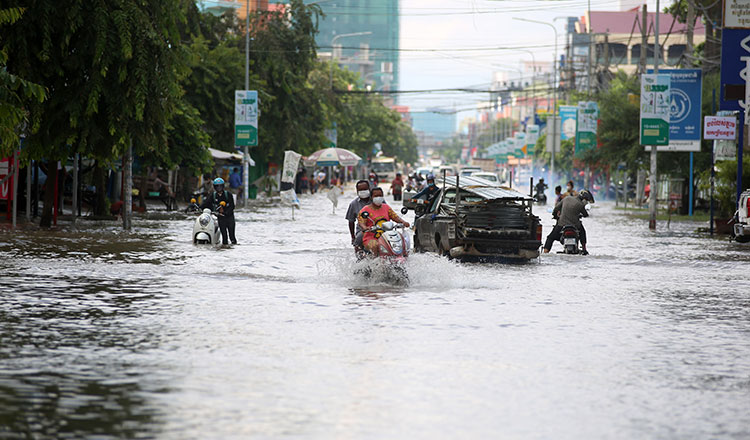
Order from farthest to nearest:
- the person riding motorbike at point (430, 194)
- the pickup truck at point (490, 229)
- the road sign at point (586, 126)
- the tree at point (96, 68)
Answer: the road sign at point (586, 126)
the tree at point (96, 68)
the person riding motorbike at point (430, 194)
the pickup truck at point (490, 229)

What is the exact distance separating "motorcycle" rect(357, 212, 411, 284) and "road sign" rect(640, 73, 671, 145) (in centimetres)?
2153

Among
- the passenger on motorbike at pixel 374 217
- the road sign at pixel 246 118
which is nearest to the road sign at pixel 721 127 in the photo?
the passenger on motorbike at pixel 374 217

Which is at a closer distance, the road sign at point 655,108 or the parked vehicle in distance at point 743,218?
the parked vehicle in distance at point 743,218

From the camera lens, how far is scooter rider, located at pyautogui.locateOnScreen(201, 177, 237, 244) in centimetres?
2597

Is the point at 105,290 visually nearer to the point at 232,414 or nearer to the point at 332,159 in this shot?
the point at 232,414

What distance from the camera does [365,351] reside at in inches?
412

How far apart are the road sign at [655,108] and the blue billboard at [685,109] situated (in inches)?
47.8

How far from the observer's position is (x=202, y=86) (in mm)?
53531

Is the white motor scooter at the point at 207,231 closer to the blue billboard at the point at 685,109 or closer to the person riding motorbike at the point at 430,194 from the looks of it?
the person riding motorbike at the point at 430,194

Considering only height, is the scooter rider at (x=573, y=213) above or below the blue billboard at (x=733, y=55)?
below

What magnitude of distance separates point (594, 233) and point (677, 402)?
87.6ft

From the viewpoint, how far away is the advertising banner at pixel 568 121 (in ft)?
249

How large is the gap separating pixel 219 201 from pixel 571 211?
7.68m

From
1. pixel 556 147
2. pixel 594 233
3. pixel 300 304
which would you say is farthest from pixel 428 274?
pixel 556 147
